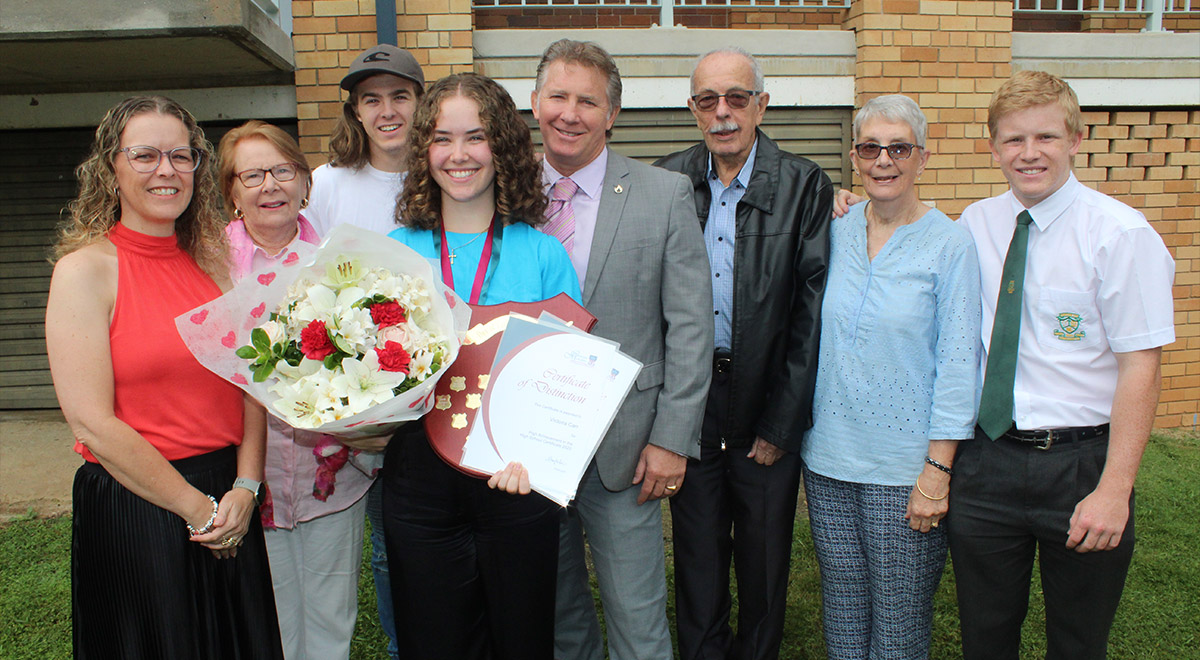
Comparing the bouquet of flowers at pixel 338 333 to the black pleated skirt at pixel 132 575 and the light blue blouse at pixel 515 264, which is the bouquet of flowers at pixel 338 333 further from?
the black pleated skirt at pixel 132 575

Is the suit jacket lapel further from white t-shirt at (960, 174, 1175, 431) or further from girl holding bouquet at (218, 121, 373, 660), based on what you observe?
white t-shirt at (960, 174, 1175, 431)

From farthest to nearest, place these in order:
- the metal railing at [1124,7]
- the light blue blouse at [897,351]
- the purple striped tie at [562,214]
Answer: the metal railing at [1124,7] → the purple striped tie at [562,214] → the light blue blouse at [897,351]

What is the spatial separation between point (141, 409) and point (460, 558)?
3.14 ft

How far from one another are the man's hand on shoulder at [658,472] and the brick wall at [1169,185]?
538 cm

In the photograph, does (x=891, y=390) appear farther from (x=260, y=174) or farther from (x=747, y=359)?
(x=260, y=174)

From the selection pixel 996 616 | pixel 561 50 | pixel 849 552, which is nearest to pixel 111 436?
pixel 561 50

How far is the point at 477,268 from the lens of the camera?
2.37 metres

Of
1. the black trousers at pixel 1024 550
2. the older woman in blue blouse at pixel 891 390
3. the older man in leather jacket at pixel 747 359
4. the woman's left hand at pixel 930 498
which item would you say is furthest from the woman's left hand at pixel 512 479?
the black trousers at pixel 1024 550

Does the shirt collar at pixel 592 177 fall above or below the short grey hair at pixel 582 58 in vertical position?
below

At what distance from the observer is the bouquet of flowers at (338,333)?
193cm

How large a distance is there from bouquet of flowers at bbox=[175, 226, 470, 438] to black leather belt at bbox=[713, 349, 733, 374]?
1.13 meters

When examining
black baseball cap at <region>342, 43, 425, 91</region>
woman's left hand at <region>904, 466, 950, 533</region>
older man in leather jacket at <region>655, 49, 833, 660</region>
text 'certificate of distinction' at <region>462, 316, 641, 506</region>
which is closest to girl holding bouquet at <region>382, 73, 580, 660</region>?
text 'certificate of distinction' at <region>462, 316, 641, 506</region>

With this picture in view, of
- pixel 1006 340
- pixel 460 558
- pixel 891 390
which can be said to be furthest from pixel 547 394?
pixel 1006 340

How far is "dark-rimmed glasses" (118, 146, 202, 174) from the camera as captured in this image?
2.08 meters
